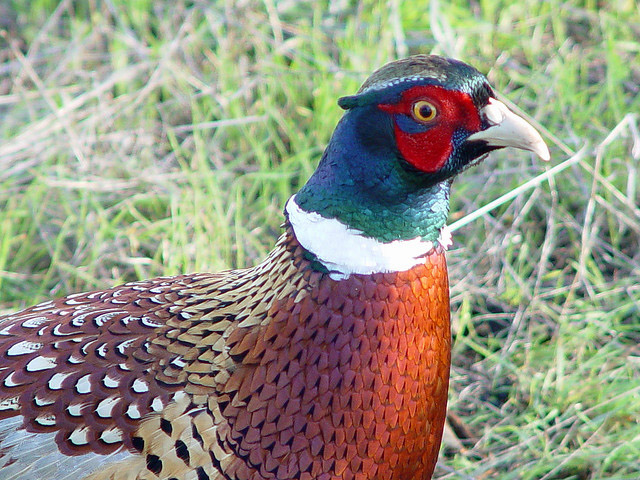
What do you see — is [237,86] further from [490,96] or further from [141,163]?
[490,96]

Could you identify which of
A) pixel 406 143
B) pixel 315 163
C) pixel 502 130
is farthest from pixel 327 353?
pixel 315 163

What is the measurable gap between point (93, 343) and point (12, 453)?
277mm

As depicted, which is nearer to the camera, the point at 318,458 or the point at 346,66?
the point at 318,458

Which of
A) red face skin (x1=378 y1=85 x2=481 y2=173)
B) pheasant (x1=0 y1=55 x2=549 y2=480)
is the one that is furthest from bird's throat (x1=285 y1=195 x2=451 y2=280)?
red face skin (x1=378 y1=85 x2=481 y2=173)

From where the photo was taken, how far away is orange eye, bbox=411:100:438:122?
1.82 m

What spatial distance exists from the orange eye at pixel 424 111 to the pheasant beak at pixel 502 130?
0.33 feet

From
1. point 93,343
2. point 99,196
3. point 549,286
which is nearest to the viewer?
point 93,343

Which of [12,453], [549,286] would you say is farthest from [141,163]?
[12,453]

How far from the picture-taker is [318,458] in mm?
1892

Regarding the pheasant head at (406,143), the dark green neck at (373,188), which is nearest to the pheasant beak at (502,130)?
the pheasant head at (406,143)

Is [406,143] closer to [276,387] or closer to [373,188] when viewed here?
[373,188]

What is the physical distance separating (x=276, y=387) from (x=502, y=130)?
27.2 inches

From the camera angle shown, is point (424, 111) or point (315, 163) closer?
point (424, 111)

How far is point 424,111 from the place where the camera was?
6.00ft
